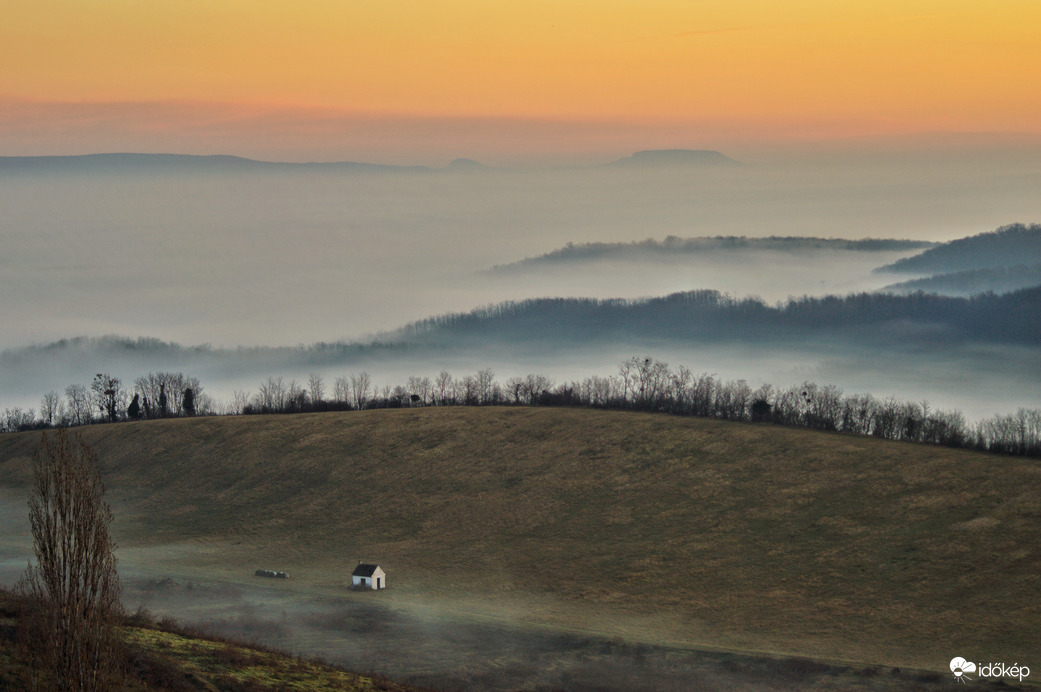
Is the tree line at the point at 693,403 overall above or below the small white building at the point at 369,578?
above

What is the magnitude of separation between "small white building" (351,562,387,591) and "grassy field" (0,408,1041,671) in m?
2.17

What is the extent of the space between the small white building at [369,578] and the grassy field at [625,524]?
2.17 m

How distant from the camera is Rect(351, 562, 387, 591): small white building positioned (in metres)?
82.8

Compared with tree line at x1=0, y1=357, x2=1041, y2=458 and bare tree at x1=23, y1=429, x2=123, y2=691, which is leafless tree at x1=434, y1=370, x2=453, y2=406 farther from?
bare tree at x1=23, y1=429, x2=123, y2=691

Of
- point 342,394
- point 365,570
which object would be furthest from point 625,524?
point 342,394

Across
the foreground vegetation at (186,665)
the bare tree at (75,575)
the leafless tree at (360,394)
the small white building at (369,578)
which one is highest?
the leafless tree at (360,394)

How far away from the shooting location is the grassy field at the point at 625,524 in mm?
71812

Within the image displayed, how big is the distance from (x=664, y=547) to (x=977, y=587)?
86.6 ft

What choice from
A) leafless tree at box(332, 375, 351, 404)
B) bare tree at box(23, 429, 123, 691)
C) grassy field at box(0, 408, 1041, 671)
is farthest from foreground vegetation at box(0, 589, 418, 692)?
leafless tree at box(332, 375, 351, 404)

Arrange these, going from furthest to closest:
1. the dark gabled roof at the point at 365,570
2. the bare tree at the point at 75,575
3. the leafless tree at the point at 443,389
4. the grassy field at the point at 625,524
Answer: the leafless tree at the point at 443,389 → the dark gabled roof at the point at 365,570 → the grassy field at the point at 625,524 → the bare tree at the point at 75,575

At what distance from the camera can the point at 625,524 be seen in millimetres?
97062

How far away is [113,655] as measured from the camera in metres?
31.4

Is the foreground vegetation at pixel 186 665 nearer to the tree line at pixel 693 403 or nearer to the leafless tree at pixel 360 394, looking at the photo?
the tree line at pixel 693 403

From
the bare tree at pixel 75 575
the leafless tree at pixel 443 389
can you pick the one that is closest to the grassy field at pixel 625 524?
the leafless tree at pixel 443 389
